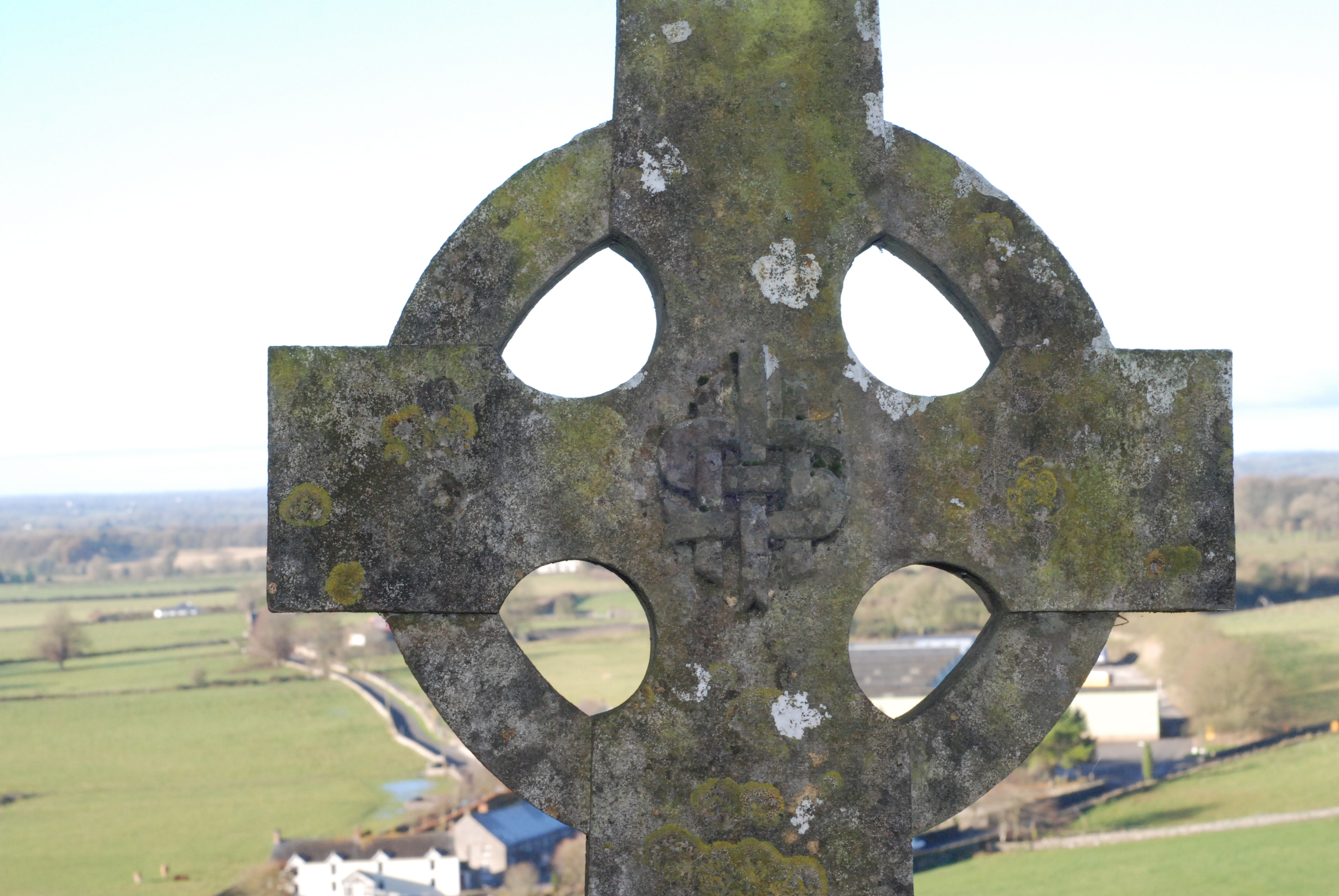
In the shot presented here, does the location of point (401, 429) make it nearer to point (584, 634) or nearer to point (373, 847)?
point (373, 847)

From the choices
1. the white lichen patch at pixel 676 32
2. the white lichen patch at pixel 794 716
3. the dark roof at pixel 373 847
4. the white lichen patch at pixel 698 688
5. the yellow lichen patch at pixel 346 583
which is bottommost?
the dark roof at pixel 373 847

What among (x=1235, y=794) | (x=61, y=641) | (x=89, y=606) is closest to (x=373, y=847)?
(x=1235, y=794)

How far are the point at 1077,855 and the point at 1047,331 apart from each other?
5287 cm

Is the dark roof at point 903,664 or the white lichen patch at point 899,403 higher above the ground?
the white lichen patch at point 899,403

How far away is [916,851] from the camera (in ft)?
164

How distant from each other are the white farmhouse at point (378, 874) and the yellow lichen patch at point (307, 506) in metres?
54.5

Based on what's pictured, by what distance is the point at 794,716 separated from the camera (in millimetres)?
3838

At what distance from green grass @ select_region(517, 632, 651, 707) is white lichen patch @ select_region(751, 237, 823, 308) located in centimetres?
6093

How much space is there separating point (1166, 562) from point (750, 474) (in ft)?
4.92

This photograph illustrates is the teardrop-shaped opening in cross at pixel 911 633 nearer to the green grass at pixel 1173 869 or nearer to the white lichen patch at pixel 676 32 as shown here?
the green grass at pixel 1173 869

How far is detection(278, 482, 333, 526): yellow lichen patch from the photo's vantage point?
368cm

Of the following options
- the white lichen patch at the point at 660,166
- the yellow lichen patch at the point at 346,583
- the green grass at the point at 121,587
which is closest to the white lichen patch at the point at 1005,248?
the white lichen patch at the point at 660,166

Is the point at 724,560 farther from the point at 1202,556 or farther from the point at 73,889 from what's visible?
the point at 73,889

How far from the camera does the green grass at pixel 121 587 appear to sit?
140500 mm
